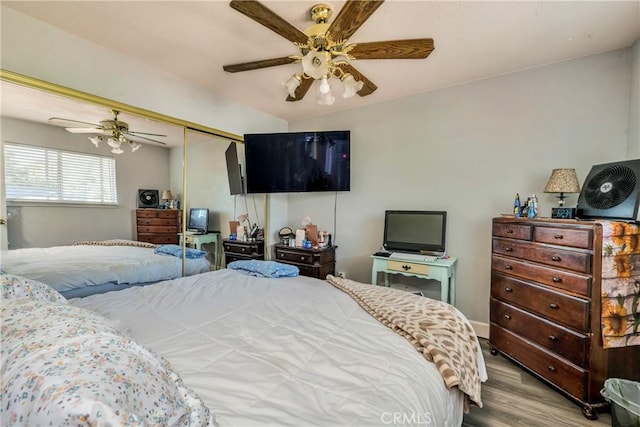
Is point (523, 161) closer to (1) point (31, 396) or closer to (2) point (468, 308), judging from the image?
(2) point (468, 308)

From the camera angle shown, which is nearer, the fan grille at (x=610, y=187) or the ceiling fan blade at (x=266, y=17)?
the ceiling fan blade at (x=266, y=17)

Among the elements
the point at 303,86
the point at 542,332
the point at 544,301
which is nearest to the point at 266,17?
the point at 303,86

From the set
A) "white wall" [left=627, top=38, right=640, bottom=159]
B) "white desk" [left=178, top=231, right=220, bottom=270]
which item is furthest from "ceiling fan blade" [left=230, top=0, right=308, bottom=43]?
"white wall" [left=627, top=38, right=640, bottom=159]

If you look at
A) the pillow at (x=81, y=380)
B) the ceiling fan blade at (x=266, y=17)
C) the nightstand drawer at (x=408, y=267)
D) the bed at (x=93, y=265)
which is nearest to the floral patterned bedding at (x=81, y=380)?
the pillow at (x=81, y=380)

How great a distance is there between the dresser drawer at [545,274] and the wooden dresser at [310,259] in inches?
65.8

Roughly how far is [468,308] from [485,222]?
0.87 meters

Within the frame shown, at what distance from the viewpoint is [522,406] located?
170 cm

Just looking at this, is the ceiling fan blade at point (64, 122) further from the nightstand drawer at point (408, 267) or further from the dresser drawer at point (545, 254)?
the dresser drawer at point (545, 254)

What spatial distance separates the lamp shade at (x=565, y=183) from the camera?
6.46 ft

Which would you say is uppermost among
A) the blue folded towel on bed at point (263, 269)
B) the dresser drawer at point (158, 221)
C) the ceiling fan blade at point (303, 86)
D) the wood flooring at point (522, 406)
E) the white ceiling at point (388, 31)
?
the white ceiling at point (388, 31)

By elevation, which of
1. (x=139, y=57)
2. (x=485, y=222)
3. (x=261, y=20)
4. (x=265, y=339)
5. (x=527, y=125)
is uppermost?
(x=139, y=57)

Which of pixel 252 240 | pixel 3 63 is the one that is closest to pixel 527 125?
pixel 252 240

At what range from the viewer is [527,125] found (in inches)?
93.4

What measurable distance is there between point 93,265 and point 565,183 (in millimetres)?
3408
